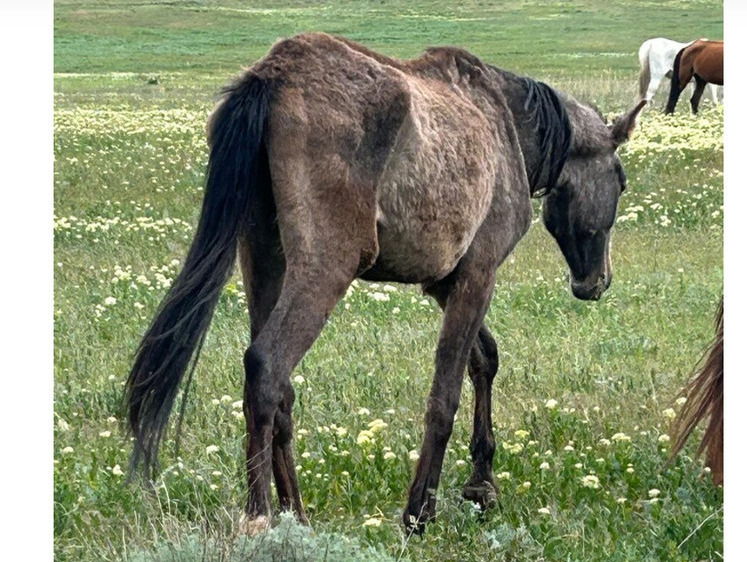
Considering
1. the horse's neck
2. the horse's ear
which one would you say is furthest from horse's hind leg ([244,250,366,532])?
the horse's ear

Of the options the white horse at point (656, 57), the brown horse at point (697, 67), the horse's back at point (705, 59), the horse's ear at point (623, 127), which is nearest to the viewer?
the horse's ear at point (623, 127)

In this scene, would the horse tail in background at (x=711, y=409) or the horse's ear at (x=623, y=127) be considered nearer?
the horse tail in background at (x=711, y=409)

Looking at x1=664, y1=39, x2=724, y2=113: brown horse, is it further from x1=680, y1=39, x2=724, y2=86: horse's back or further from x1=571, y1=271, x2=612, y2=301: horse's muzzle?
x1=571, y1=271, x2=612, y2=301: horse's muzzle

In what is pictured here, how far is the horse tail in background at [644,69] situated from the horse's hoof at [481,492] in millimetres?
2810

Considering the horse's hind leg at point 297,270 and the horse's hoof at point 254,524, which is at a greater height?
the horse's hind leg at point 297,270

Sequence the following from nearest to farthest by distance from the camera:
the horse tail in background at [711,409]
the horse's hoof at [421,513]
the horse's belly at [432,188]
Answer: the horse's belly at [432,188], the horse's hoof at [421,513], the horse tail in background at [711,409]

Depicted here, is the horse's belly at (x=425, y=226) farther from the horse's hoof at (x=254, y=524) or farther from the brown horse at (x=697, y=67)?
the brown horse at (x=697, y=67)

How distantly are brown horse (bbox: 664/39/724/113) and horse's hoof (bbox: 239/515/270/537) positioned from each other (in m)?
3.88

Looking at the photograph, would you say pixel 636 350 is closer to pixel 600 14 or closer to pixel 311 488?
pixel 600 14

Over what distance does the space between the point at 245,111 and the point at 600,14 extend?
2867 millimetres

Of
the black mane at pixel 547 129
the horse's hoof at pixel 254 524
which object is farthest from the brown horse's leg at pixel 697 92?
the horse's hoof at pixel 254 524

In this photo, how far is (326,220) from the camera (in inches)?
194

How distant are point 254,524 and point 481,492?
1440mm

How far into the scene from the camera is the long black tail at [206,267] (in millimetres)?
4953
